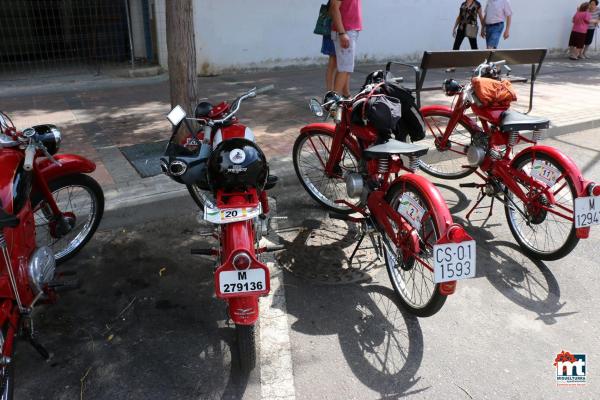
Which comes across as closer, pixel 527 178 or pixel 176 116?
pixel 176 116

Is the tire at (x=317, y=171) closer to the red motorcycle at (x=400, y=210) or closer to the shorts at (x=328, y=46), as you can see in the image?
the red motorcycle at (x=400, y=210)

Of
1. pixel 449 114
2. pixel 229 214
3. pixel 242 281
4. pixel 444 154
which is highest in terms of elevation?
pixel 449 114

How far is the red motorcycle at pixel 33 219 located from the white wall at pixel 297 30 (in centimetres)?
703

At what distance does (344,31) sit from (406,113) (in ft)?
10.8

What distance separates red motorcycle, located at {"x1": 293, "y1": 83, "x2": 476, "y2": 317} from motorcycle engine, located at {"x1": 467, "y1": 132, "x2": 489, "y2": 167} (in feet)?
2.93

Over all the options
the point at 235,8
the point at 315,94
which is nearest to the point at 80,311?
the point at 315,94

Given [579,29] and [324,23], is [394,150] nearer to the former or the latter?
[324,23]

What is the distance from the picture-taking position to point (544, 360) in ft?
8.96

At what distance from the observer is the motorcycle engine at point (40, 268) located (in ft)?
8.68

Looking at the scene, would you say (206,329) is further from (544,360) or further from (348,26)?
(348,26)

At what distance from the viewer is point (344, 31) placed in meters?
6.46

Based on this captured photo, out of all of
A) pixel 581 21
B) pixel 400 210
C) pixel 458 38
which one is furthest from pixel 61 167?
pixel 581 21

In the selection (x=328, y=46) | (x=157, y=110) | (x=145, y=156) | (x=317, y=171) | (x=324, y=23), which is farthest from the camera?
(x=157, y=110)

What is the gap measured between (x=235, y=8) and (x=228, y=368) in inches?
356
